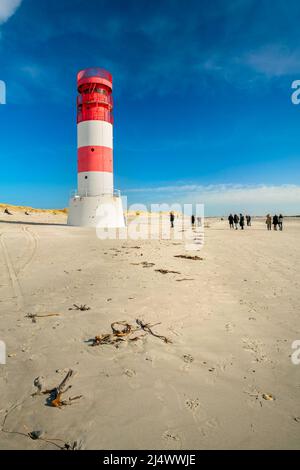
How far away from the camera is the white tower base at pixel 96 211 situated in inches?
1057

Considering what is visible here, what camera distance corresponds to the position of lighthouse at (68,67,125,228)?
26.7 meters

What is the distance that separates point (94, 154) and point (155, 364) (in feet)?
82.2

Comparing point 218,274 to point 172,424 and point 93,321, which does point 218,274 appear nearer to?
point 93,321

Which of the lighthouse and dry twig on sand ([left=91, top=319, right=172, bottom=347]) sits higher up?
the lighthouse

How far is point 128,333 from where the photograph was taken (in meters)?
5.22

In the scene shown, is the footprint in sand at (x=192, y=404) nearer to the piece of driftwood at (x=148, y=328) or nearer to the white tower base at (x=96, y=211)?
the piece of driftwood at (x=148, y=328)

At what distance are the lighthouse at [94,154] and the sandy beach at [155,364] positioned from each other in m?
18.2

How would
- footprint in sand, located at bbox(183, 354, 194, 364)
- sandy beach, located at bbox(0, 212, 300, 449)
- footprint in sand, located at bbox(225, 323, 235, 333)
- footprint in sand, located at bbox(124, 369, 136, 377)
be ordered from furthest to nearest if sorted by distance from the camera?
footprint in sand, located at bbox(225, 323, 235, 333)
footprint in sand, located at bbox(183, 354, 194, 364)
footprint in sand, located at bbox(124, 369, 136, 377)
sandy beach, located at bbox(0, 212, 300, 449)

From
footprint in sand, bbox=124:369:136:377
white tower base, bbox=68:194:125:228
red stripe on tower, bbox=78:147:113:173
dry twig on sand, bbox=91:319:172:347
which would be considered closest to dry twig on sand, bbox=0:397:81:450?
footprint in sand, bbox=124:369:136:377

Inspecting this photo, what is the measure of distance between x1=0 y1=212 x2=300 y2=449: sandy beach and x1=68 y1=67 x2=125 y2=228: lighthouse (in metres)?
18.2

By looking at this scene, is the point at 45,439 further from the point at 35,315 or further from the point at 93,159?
the point at 93,159

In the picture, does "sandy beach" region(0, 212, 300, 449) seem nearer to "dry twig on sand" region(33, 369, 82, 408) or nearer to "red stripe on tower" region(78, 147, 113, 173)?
"dry twig on sand" region(33, 369, 82, 408)

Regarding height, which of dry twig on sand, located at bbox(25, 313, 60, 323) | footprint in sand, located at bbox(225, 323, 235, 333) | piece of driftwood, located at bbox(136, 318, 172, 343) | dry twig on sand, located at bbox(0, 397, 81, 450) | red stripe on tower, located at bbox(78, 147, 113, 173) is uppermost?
red stripe on tower, located at bbox(78, 147, 113, 173)
